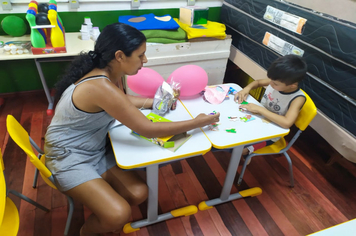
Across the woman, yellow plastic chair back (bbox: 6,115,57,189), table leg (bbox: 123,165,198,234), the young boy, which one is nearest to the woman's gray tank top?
the woman

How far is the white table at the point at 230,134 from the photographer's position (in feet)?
4.00

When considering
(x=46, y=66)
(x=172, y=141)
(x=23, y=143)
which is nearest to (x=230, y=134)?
(x=172, y=141)

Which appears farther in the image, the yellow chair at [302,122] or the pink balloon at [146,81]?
the pink balloon at [146,81]

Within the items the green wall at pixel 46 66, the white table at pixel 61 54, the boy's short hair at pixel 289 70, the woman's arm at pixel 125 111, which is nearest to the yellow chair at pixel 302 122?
the boy's short hair at pixel 289 70

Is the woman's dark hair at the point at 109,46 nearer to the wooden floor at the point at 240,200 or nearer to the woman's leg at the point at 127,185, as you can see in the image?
the woman's leg at the point at 127,185

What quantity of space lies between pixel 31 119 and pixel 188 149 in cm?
192

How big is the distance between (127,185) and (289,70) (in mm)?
1137

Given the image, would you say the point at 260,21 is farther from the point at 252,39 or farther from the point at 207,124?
the point at 207,124

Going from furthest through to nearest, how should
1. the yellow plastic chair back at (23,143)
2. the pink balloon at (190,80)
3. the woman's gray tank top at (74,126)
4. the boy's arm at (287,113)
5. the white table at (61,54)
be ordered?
1. the white table at (61,54)
2. the pink balloon at (190,80)
3. the boy's arm at (287,113)
4. the woman's gray tank top at (74,126)
5. the yellow plastic chair back at (23,143)

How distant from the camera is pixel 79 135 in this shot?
1.20m

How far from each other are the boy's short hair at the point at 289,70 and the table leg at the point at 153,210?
0.91 m

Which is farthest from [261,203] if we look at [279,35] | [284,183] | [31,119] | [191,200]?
[31,119]

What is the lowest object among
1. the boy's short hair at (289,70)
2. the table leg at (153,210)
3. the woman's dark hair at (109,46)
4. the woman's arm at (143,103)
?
the table leg at (153,210)

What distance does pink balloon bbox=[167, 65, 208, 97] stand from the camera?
1.48 meters
